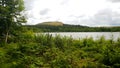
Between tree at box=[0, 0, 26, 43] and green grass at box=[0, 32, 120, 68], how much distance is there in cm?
307

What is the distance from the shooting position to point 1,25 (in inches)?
869

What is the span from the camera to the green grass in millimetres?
12086

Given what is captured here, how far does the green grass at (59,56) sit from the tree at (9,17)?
3066 millimetres

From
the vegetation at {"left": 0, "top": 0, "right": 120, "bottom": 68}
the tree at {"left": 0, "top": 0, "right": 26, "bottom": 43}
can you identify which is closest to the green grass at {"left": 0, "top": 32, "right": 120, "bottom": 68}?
the vegetation at {"left": 0, "top": 0, "right": 120, "bottom": 68}

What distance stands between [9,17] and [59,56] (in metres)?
10.5

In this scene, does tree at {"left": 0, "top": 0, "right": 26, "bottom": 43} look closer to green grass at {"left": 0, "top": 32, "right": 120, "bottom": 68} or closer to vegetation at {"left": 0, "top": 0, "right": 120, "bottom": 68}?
vegetation at {"left": 0, "top": 0, "right": 120, "bottom": 68}

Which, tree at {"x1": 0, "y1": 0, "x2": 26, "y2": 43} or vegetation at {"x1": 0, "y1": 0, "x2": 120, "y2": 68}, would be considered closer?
vegetation at {"x1": 0, "y1": 0, "x2": 120, "y2": 68}

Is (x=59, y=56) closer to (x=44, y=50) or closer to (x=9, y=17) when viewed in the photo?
(x=44, y=50)

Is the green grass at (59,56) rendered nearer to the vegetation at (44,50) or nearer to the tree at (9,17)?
the vegetation at (44,50)

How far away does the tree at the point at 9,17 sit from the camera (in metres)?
21.6

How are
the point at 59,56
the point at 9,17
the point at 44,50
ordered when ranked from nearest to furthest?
the point at 59,56, the point at 44,50, the point at 9,17

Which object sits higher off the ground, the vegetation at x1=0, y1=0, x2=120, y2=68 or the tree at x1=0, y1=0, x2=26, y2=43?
the tree at x1=0, y1=0, x2=26, y2=43

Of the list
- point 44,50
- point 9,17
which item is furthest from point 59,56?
point 9,17

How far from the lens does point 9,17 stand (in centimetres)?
2178
